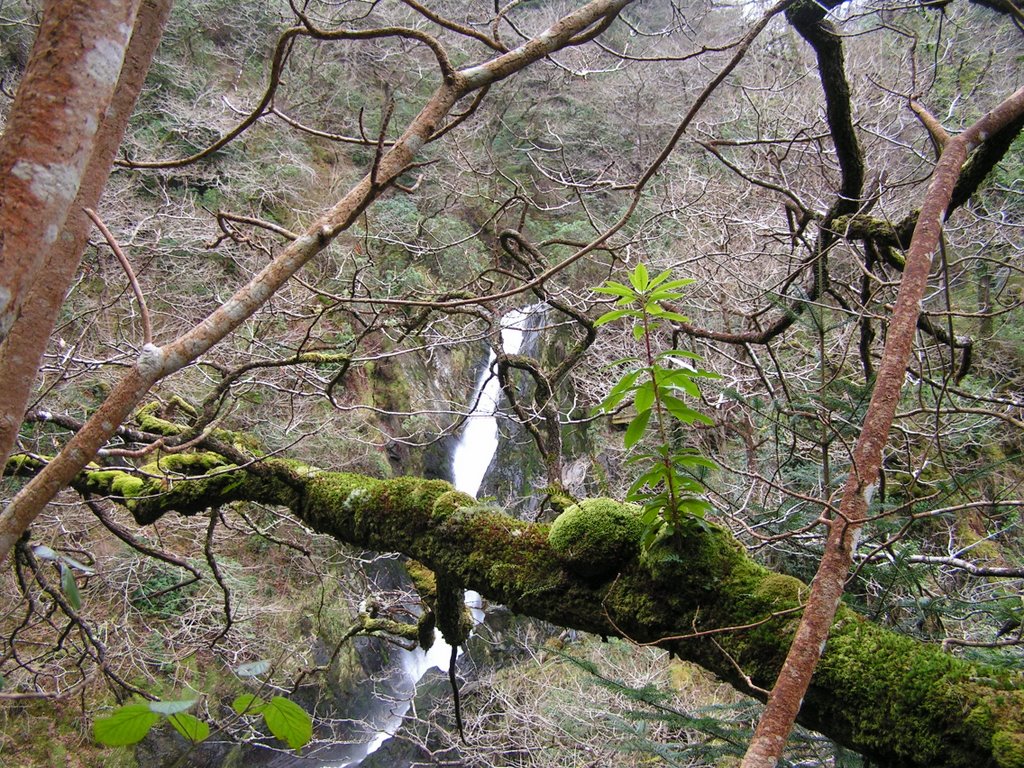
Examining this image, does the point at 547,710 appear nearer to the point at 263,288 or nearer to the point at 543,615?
the point at 543,615

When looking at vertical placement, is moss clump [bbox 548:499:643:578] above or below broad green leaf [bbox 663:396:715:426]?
below

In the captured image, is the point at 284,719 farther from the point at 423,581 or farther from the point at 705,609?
the point at 423,581

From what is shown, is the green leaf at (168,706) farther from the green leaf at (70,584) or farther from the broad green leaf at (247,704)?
the green leaf at (70,584)

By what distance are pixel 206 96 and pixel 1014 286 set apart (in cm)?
1181

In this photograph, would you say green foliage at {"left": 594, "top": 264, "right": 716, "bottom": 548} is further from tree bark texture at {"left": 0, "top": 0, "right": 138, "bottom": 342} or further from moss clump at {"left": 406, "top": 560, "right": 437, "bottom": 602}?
moss clump at {"left": 406, "top": 560, "right": 437, "bottom": 602}

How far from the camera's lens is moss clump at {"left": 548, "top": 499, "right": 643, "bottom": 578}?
1.76 m

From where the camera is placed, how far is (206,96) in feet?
29.2

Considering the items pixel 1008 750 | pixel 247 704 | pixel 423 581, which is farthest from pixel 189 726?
pixel 423 581

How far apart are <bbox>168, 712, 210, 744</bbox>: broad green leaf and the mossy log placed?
3.08 ft

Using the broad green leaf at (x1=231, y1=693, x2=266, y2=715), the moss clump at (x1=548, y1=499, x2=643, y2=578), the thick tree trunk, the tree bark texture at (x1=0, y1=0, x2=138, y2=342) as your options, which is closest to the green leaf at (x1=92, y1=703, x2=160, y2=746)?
the broad green leaf at (x1=231, y1=693, x2=266, y2=715)

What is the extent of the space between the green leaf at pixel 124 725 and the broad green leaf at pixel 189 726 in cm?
5

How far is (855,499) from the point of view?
3.46 feet

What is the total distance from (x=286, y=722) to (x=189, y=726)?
153 millimetres

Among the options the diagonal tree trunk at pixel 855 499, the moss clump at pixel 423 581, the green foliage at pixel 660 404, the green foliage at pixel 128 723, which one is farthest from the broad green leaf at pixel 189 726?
the moss clump at pixel 423 581
